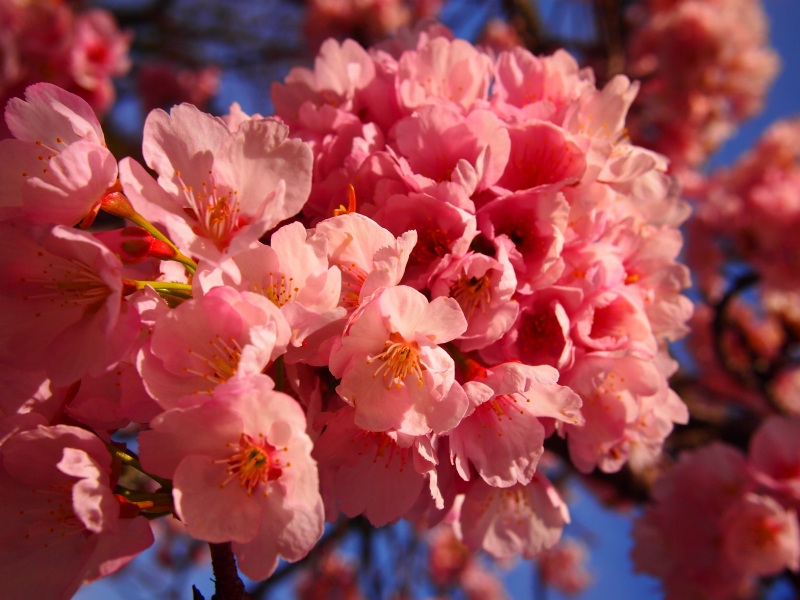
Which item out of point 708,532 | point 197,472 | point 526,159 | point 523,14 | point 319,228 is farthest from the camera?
point 523,14

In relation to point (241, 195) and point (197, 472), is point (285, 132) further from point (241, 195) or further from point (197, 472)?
point (197, 472)

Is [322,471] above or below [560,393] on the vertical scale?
below

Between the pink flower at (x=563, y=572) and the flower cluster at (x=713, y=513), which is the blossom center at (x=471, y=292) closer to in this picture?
the flower cluster at (x=713, y=513)

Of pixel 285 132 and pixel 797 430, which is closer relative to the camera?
pixel 285 132

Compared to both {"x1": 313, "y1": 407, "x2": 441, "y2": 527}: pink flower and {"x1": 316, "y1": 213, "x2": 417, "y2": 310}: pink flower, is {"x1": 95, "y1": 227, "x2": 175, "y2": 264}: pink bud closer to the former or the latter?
{"x1": 316, "y1": 213, "x2": 417, "y2": 310}: pink flower

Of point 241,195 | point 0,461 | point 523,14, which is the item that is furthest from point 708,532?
point 523,14

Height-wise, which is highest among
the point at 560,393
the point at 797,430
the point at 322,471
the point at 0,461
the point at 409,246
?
the point at 409,246

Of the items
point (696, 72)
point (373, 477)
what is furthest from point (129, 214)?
point (696, 72)

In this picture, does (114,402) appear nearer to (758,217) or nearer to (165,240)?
(165,240)

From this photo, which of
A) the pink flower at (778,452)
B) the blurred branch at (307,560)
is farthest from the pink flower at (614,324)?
the blurred branch at (307,560)
